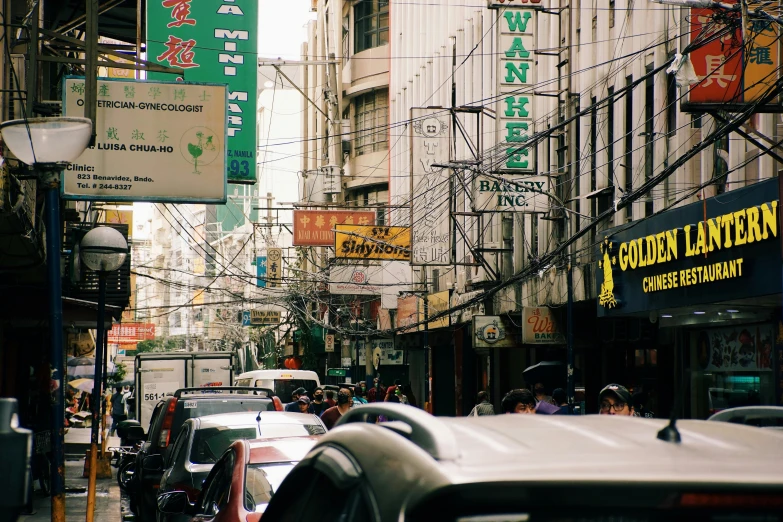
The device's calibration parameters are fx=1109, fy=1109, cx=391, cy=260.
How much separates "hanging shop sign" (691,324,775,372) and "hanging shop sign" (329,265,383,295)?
19421mm

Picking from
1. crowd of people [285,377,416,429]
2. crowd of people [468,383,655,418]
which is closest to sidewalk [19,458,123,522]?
crowd of people [285,377,416,429]

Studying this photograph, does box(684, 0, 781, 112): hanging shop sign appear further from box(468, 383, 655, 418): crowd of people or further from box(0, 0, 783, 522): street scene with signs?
box(468, 383, 655, 418): crowd of people

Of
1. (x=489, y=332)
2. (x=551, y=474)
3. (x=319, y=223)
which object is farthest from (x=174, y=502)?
(x=319, y=223)

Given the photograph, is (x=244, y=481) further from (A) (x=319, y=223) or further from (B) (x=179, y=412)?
(A) (x=319, y=223)

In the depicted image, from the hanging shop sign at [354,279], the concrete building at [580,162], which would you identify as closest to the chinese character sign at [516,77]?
the concrete building at [580,162]

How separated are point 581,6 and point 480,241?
832 centimetres

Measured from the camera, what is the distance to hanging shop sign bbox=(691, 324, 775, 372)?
1736 centimetres

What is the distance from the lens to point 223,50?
1780cm

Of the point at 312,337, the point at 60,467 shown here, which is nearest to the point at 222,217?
the point at 312,337

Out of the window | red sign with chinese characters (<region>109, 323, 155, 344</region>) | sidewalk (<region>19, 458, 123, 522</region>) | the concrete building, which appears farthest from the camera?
red sign with chinese characters (<region>109, 323, 155, 344</region>)

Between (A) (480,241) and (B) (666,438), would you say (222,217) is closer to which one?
(A) (480,241)

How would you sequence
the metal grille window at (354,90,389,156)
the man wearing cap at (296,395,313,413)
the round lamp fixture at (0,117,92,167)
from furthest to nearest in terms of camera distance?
the metal grille window at (354,90,389,156) < the man wearing cap at (296,395,313,413) < the round lamp fixture at (0,117,92,167)

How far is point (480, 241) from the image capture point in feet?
98.6

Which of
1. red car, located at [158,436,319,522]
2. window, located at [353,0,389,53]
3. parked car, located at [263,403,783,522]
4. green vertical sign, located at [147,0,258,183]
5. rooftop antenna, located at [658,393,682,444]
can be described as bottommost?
red car, located at [158,436,319,522]
